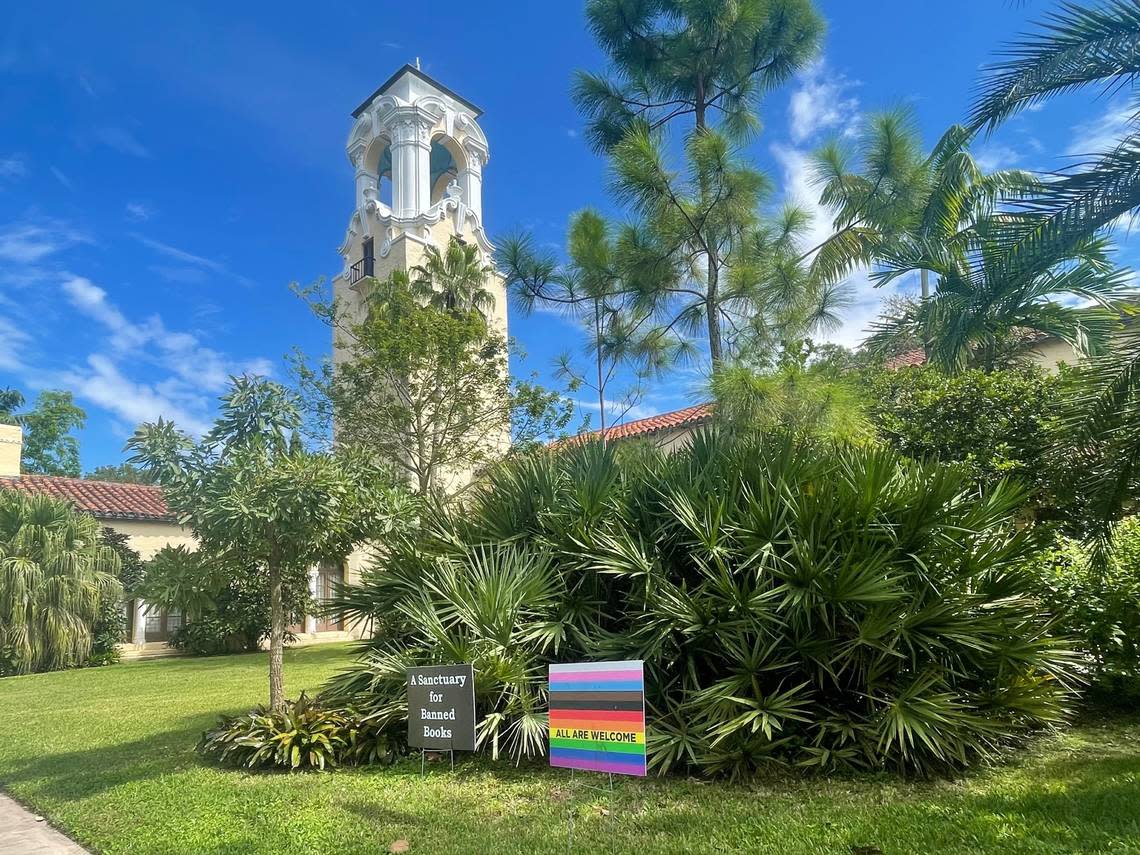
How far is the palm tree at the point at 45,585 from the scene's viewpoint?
18.0m

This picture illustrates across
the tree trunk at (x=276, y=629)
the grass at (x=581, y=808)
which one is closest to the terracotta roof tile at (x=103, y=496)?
the tree trunk at (x=276, y=629)

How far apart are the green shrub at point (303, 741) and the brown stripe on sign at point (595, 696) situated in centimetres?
291

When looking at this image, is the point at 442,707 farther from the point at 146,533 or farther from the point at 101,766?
the point at 146,533

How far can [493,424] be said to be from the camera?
64.5 feet

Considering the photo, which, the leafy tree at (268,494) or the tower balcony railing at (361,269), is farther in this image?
the tower balcony railing at (361,269)

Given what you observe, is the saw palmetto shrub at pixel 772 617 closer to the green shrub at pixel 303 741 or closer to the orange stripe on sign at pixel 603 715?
the green shrub at pixel 303 741

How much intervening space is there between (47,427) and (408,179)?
30.4m

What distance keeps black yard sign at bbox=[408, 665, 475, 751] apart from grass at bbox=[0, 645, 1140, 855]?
442 millimetres

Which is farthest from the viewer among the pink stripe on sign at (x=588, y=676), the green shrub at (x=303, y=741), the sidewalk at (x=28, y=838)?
the green shrub at (x=303, y=741)

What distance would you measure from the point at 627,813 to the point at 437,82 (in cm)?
2762

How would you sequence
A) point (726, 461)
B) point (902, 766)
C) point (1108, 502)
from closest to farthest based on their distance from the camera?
point (902, 766) → point (1108, 502) → point (726, 461)

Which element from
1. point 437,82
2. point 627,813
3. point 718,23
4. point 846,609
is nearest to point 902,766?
point 846,609

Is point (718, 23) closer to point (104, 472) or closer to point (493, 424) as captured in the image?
point (493, 424)

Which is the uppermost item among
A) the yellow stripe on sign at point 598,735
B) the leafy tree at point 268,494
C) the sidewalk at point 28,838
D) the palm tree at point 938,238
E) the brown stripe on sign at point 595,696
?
the palm tree at point 938,238
